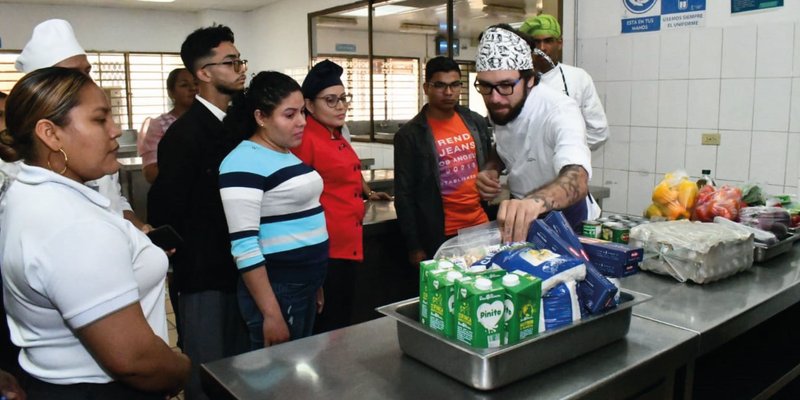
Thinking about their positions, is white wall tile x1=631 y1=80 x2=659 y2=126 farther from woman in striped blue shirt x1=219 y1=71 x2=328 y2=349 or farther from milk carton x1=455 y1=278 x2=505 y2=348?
milk carton x1=455 y1=278 x2=505 y2=348

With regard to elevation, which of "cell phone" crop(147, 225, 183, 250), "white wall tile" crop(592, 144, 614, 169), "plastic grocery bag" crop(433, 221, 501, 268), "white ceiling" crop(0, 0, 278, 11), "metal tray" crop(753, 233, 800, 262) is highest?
"white ceiling" crop(0, 0, 278, 11)

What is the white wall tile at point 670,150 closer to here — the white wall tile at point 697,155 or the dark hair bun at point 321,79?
the white wall tile at point 697,155

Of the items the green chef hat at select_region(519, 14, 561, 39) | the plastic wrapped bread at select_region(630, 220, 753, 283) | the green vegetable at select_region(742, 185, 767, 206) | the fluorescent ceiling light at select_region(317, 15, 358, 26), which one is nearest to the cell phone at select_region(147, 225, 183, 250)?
the plastic wrapped bread at select_region(630, 220, 753, 283)

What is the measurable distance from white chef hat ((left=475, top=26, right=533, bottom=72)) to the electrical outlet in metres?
1.84

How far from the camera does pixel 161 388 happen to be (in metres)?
1.25

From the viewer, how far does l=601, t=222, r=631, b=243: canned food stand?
174 cm

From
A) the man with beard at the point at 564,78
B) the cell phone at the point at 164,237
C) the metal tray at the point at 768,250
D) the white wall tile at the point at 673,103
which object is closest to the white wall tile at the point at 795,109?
the white wall tile at the point at 673,103

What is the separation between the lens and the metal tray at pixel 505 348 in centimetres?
100

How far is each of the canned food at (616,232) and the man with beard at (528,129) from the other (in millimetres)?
134

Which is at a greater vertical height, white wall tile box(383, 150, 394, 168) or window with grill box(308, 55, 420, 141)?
window with grill box(308, 55, 420, 141)

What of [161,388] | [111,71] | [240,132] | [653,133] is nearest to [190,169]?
[240,132]

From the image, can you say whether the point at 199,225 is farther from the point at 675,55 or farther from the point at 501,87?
the point at 675,55

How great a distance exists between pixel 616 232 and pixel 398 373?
911mm

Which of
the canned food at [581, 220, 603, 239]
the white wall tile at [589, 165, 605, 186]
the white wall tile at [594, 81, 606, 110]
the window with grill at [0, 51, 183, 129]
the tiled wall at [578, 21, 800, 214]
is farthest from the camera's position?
the window with grill at [0, 51, 183, 129]
